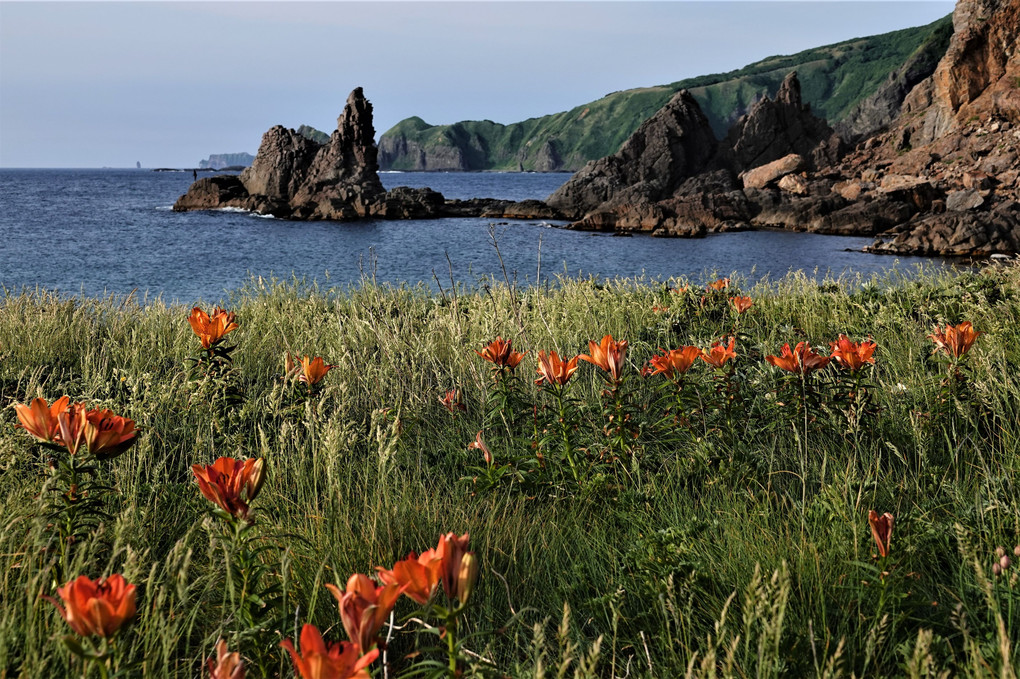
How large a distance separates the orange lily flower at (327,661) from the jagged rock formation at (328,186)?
45407 millimetres

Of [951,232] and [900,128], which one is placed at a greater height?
[900,128]

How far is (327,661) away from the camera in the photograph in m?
0.99

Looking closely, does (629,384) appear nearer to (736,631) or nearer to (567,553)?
(567,553)

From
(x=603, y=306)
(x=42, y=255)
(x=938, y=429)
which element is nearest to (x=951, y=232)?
(x=603, y=306)

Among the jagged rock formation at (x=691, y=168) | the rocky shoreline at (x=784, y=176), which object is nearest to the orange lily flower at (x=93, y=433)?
the rocky shoreline at (x=784, y=176)

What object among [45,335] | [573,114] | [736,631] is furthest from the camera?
[573,114]

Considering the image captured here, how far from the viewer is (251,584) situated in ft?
5.83

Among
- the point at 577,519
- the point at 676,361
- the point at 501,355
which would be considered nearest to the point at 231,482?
the point at 577,519

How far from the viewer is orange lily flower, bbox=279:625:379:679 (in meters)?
0.98

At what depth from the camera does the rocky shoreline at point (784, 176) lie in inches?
1278

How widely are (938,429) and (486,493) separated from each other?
7.24 ft

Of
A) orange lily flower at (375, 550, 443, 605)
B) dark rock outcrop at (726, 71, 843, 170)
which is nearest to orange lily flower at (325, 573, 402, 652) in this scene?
orange lily flower at (375, 550, 443, 605)

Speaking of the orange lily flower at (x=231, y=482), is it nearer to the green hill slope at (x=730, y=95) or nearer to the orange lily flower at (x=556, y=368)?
the orange lily flower at (x=556, y=368)

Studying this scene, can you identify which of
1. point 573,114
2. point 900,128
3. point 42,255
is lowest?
point 42,255
